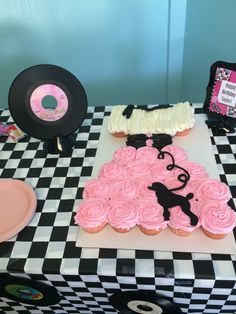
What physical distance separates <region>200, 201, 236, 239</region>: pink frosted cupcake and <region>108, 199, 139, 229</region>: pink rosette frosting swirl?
0.60ft

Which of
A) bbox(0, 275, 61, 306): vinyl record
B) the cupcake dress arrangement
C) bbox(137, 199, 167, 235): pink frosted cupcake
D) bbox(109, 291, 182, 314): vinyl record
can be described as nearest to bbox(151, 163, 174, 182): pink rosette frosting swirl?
the cupcake dress arrangement

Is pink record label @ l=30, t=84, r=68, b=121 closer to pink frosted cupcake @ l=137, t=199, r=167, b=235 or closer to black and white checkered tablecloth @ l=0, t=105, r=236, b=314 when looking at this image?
black and white checkered tablecloth @ l=0, t=105, r=236, b=314

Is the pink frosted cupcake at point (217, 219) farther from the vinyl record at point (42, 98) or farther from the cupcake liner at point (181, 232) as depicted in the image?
the vinyl record at point (42, 98)

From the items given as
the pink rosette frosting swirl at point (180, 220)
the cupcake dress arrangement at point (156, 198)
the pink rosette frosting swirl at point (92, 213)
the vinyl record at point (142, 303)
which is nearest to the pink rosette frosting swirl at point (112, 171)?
the cupcake dress arrangement at point (156, 198)

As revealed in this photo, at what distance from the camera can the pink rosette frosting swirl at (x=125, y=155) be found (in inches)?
39.1

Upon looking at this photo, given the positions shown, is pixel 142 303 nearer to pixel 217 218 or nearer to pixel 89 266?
pixel 89 266

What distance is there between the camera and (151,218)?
799mm

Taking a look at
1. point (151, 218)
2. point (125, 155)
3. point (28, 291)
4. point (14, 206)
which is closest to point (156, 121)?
point (125, 155)

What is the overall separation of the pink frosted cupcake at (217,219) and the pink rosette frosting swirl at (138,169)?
22 centimetres

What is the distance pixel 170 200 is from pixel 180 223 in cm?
8

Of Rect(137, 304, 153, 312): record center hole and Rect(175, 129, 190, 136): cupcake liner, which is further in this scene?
Rect(175, 129, 190, 136): cupcake liner

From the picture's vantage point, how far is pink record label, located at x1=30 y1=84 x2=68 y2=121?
41.3 inches

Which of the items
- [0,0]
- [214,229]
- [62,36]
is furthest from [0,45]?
[214,229]

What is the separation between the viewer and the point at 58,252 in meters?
0.81
